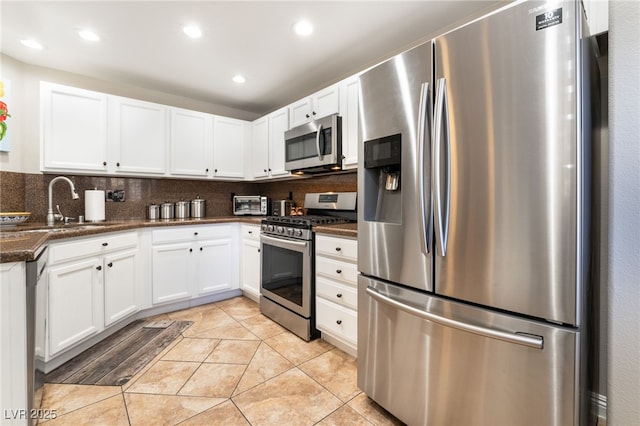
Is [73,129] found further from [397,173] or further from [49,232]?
[397,173]

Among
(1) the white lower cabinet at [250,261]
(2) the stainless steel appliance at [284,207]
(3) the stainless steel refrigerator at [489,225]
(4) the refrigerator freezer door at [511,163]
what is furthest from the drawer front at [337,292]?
(2) the stainless steel appliance at [284,207]

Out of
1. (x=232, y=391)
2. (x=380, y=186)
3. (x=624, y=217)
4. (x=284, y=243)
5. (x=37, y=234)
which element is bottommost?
(x=232, y=391)

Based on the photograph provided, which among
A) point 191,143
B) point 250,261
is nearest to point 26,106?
point 191,143

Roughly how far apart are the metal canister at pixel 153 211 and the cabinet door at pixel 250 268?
3.50 ft

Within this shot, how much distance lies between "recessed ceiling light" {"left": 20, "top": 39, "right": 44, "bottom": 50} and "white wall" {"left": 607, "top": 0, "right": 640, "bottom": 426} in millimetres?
3673

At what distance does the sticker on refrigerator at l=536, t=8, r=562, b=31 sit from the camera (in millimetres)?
891

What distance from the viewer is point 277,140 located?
326 centimetres

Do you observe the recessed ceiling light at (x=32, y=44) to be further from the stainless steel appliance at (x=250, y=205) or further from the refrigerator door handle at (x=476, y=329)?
the refrigerator door handle at (x=476, y=329)

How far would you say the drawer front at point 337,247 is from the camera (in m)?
1.89

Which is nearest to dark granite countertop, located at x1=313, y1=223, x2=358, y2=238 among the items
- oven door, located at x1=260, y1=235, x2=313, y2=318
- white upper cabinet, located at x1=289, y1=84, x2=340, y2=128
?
oven door, located at x1=260, y1=235, x2=313, y2=318

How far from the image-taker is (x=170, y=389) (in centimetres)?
168

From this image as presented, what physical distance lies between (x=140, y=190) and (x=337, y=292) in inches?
105

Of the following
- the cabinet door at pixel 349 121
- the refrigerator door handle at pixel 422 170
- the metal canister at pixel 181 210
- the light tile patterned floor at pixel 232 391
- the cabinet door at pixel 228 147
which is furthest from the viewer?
the cabinet door at pixel 228 147

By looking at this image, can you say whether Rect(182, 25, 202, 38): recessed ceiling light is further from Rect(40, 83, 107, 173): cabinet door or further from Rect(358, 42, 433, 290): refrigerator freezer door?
Rect(358, 42, 433, 290): refrigerator freezer door
